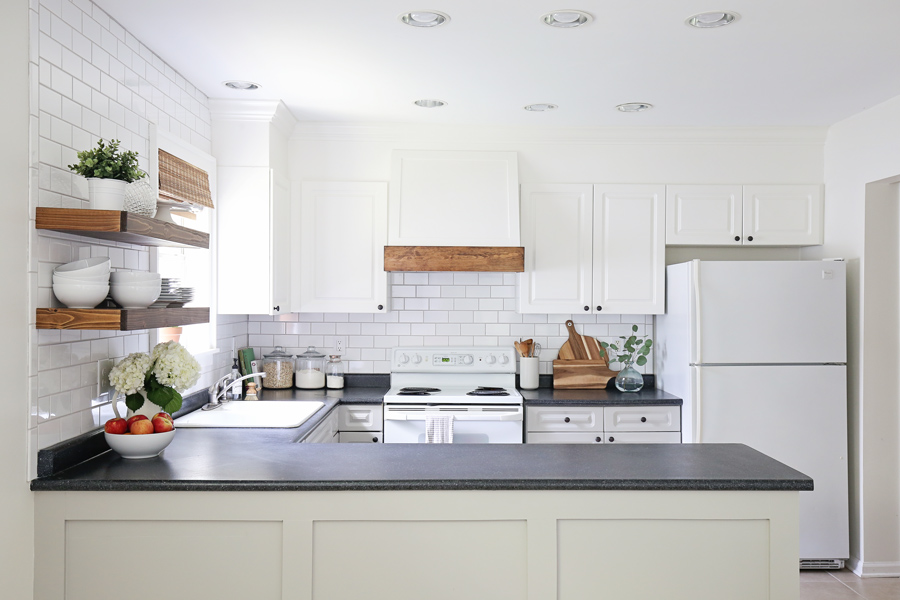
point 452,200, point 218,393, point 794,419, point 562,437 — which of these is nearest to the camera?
point 218,393

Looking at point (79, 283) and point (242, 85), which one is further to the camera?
point (242, 85)

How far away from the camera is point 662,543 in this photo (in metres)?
2.11

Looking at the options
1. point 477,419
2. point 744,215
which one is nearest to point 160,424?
point 477,419

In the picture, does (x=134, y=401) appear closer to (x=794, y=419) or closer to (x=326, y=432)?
(x=326, y=432)

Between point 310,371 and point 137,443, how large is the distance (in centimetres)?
194

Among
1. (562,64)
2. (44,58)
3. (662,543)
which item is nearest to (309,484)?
(662,543)

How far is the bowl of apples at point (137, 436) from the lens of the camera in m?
2.34

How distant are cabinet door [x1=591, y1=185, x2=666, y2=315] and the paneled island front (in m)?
2.18

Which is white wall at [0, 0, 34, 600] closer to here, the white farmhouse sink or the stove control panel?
the white farmhouse sink

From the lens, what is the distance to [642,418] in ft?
13.1

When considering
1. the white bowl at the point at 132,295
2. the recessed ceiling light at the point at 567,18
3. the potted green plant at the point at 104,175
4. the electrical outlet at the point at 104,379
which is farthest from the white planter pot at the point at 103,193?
the recessed ceiling light at the point at 567,18

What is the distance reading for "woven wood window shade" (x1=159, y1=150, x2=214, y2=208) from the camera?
118 inches

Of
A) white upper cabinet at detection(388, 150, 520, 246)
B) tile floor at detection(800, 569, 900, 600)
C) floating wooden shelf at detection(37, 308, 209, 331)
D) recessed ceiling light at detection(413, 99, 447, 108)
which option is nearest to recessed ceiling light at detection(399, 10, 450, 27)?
recessed ceiling light at detection(413, 99, 447, 108)

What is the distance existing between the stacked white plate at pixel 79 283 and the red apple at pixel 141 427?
0.46m
